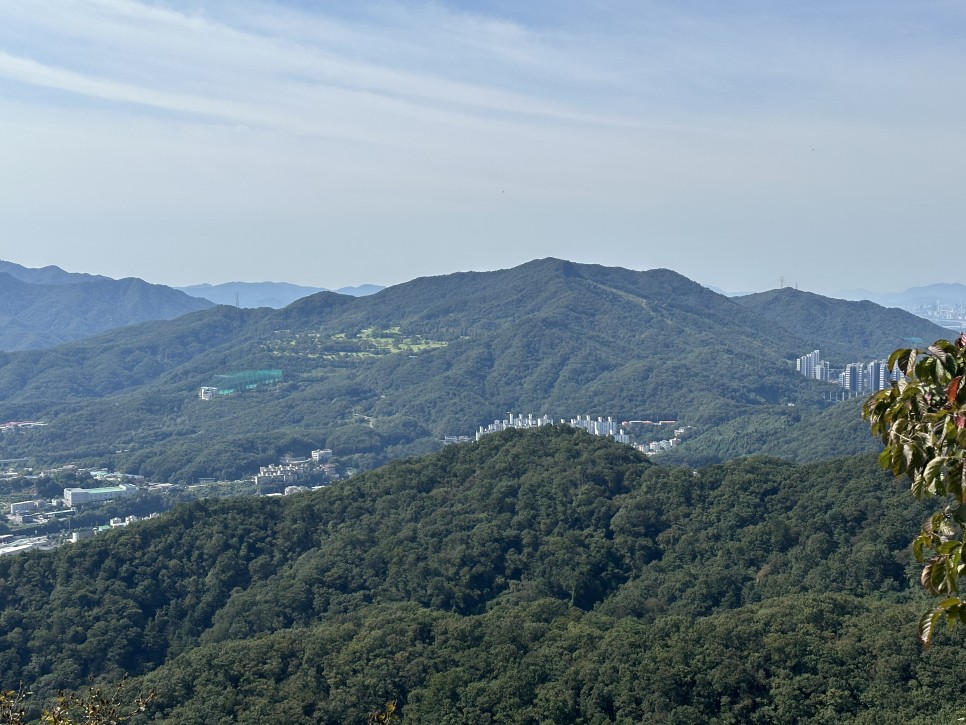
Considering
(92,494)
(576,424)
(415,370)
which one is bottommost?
(92,494)

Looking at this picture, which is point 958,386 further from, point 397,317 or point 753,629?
point 397,317

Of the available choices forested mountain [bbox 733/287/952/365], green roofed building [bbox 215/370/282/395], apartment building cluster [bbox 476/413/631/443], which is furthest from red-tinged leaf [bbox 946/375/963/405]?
forested mountain [bbox 733/287/952/365]

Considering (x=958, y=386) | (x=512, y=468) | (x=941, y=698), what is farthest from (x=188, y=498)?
(x=958, y=386)

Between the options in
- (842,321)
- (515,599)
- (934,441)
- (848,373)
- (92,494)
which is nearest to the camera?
(934,441)

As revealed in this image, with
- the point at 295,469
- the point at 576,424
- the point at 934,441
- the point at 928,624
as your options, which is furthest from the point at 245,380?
the point at 934,441

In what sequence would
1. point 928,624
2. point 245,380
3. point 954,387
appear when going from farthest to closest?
point 245,380 < point 928,624 < point 954,387

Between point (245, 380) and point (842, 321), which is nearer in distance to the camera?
point (245, 380)

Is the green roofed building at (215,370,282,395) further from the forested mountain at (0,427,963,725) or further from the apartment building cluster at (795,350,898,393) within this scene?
the forested mountain at (0,427,963,725)

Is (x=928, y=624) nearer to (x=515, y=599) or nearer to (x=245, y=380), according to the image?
(x=515, y=599)
